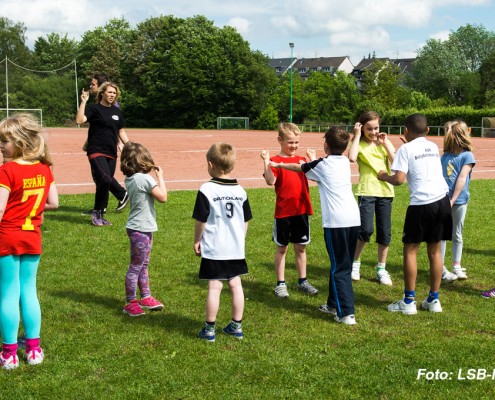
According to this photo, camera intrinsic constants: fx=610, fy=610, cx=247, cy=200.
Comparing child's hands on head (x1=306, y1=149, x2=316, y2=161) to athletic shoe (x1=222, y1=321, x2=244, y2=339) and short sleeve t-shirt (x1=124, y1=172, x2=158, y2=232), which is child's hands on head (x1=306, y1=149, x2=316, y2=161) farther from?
athletic shoe (x1=222, y1=321, x2=244, y2=339)

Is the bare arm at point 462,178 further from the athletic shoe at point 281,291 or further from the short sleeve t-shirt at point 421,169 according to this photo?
the athletic shoe at point 281,291

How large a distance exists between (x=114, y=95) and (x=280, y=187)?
4.51m

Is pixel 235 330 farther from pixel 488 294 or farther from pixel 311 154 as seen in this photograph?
pixel 488 294

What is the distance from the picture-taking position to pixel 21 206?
4.29 metres

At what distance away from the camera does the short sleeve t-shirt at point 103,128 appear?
9.96m

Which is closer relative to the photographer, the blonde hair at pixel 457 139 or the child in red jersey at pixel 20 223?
the child in red jersey at pixel 20 223

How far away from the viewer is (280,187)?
6.24m

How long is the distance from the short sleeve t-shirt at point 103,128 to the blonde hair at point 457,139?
5.58m

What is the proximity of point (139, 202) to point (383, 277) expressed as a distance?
2.93 metres

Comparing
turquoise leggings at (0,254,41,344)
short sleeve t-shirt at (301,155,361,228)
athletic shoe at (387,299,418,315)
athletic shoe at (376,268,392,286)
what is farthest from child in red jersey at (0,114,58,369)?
athletic shoe at (376,268,392,286)

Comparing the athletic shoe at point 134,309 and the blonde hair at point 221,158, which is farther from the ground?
the blonde hair at point 221,158

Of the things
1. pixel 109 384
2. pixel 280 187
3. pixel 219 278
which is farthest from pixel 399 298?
pixel 109 384

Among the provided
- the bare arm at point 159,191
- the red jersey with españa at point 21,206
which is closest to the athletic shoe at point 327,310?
the bare arm at point 159,191

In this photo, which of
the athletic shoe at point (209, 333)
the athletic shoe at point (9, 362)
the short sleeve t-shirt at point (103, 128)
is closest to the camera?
the athletic shoe at point (9, 362)
